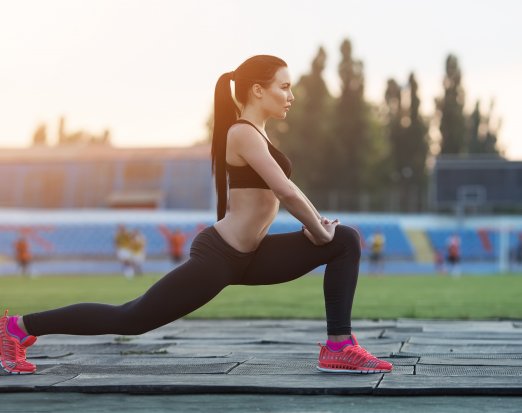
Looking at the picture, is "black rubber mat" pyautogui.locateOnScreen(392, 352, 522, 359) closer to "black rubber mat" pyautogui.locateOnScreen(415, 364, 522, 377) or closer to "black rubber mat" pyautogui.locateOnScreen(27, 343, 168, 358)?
"black rubber mat" pyautogui.locateOnScreen(415, 364, 522, 377)

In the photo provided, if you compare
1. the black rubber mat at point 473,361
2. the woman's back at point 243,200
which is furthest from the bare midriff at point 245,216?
the black rubber mat at point 473,361

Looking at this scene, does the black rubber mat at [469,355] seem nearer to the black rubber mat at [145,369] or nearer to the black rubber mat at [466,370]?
the black rubber mat at [466,370]

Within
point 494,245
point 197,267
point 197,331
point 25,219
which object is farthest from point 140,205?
point 197,267

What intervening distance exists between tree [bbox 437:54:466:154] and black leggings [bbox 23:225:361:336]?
63.1 metres

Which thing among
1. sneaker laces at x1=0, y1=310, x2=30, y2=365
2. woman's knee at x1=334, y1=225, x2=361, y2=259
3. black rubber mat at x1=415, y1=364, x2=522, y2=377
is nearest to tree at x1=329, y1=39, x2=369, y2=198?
black rubber mat at x1=415, y1=364, x2=522, y2=377

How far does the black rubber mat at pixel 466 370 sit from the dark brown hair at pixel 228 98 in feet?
4.05

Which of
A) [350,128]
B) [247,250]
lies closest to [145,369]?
[247,250]

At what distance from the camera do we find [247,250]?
16.7 ft

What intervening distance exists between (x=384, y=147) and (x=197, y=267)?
69871 mm

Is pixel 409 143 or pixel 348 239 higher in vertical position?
pixel 409 143

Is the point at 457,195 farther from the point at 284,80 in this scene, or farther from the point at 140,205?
the point at 284,80

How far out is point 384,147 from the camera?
243 ft

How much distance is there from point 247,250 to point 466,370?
3.94 feet

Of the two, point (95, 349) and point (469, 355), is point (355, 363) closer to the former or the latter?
point (469, 355)
